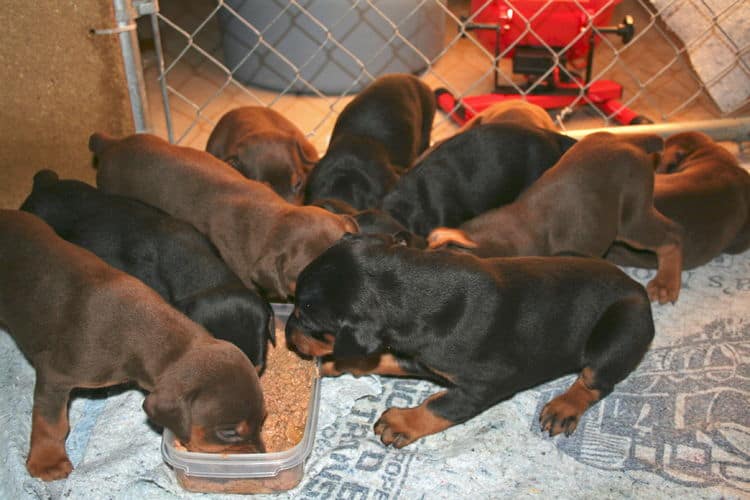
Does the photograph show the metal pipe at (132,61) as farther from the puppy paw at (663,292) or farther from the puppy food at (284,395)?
the puppy paw at (663,292)

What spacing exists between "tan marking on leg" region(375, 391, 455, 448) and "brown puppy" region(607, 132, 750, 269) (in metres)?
1.55

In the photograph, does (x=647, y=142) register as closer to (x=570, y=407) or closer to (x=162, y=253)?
(x=570, y=407)

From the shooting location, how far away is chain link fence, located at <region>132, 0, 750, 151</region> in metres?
4.90

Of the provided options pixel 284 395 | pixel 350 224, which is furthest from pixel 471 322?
Answer: pixel 284 395

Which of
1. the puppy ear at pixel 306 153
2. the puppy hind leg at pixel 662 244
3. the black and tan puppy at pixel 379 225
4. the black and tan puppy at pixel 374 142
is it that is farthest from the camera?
the puppy ear at pixel 306 153

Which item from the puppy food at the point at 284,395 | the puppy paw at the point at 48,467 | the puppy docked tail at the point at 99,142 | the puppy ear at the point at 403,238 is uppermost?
the puppy ear at the point at 403,238

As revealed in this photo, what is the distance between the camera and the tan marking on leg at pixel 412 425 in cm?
302

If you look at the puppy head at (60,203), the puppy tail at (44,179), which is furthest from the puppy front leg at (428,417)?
the puppy tail at (44,179)

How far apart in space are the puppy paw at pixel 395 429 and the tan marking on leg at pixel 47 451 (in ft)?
3.84


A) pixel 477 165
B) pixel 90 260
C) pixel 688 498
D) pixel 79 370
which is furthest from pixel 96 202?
pixel 688 498

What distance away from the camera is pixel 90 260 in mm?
3064

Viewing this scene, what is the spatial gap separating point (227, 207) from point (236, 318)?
2.75 feet

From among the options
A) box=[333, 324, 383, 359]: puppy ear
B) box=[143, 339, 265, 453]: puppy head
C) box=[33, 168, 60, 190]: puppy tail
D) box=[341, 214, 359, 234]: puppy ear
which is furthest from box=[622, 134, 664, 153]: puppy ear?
box=[33, 168, 60, 190]: puppy tail

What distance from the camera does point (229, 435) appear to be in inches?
106
